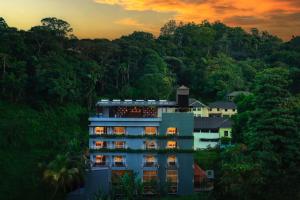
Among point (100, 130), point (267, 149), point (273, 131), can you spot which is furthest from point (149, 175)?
point (273, 131)

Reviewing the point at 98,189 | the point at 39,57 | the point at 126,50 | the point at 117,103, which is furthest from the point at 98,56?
the point at 98,189

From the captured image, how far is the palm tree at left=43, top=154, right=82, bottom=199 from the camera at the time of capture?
48562mm

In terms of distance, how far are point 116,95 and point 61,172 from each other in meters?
34.8

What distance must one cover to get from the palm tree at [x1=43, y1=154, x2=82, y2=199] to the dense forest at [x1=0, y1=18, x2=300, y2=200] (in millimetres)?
87

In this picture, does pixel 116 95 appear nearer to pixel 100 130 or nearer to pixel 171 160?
pixel 100 130

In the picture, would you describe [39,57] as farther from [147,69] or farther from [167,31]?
[167,31]

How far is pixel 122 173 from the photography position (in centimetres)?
5094

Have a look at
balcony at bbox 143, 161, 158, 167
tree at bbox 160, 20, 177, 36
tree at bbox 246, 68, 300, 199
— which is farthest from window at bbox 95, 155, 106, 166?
tree at bbox 160, 20, 177, 36

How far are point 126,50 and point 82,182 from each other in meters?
38.7

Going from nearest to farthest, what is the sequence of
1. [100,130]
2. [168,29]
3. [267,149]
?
[267,149] < [100,130] < [168,29]

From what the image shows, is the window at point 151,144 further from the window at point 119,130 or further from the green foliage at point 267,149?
the green foliage at point 267,149

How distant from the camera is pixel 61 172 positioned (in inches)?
1912

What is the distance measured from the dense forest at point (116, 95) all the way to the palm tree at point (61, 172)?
0.09 metres

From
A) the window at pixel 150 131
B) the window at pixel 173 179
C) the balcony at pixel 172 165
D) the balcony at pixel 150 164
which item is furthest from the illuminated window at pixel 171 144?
the window at pixel 173 179
